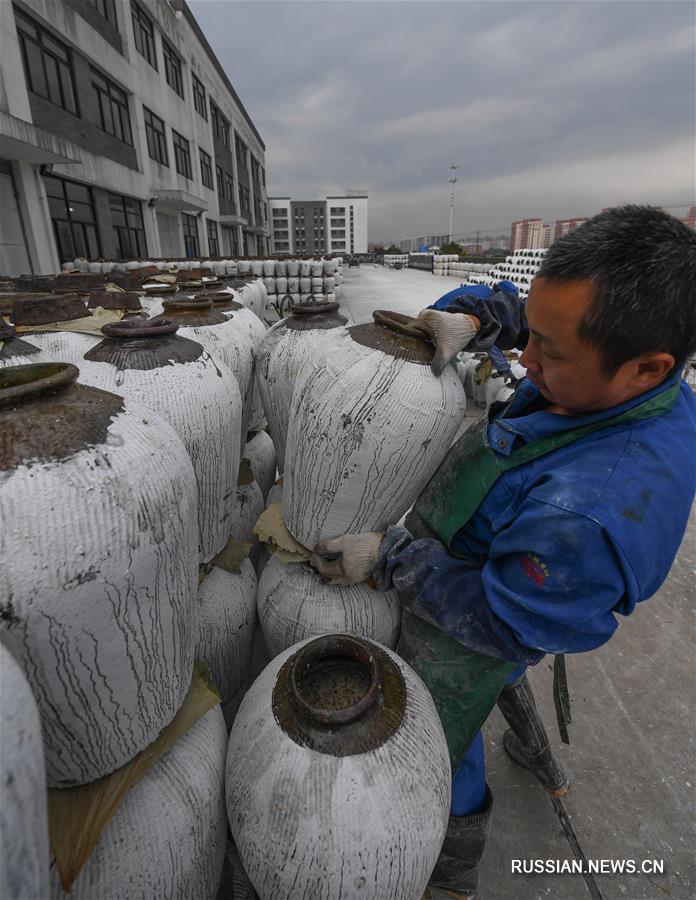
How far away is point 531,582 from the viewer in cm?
91

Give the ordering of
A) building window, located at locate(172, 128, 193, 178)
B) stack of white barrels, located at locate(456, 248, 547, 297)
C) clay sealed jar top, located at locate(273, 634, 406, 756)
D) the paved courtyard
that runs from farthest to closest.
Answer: building window, located at locate(172, 128, 193, 178)
stack of white barrels, located at locate(456, 248, 547, 297)
the paved courtyard
clay sealed jar top, located at locate(273, 634, 406, 756)

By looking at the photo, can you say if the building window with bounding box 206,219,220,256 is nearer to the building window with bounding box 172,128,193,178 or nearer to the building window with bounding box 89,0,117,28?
the building window with bounding box 172,128,193,178

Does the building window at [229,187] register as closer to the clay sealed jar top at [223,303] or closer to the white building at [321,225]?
the clay sealed jar top at [223,303]

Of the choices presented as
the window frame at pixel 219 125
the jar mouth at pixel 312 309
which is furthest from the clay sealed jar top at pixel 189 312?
the window frame at pixel 219 125

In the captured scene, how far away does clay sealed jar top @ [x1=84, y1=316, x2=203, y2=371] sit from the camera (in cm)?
120

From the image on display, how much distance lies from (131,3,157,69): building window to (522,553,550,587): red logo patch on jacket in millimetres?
18092

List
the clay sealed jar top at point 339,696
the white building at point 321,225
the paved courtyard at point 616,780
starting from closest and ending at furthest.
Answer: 1. the clay sealed jar top at point 339,696
2. the paved courtyard at point 616,780
3. the white building at point 321,225

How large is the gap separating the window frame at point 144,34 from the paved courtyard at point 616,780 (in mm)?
18164

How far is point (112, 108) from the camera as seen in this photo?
12.2 m

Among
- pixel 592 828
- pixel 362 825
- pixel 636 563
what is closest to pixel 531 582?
pixel 636 563

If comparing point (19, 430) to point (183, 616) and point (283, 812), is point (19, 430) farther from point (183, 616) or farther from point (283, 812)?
point (283, 812)

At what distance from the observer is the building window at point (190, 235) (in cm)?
1828

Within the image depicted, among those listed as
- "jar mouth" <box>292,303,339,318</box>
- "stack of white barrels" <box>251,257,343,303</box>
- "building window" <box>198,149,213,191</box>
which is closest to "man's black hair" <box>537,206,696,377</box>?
"jar mouth" <box>292,303,339,318</box>

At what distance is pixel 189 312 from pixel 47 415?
1231mm
